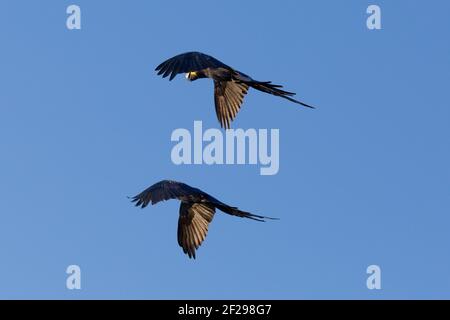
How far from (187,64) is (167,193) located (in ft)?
8.17

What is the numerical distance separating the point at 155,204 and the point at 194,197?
1180mm

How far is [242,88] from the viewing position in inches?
913

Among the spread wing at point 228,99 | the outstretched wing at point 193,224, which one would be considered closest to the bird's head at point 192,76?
the spread wing at point 228,99

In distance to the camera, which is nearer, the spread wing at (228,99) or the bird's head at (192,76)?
the bird's head at (192,76)

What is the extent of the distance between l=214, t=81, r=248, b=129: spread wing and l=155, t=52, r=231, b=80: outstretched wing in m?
2.12

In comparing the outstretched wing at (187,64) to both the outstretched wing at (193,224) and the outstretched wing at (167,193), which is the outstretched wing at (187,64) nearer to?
the outstretched wing at (167,193)

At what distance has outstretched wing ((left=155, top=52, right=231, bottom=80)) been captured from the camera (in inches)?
777

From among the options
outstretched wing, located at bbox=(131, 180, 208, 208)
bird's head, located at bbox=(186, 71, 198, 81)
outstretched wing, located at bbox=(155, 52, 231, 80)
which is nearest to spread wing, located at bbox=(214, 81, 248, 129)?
bird's head, located at bbox=(186, 71, 198, 81)

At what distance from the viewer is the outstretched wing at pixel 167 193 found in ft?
65.0

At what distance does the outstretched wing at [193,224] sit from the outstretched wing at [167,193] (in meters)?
1.13

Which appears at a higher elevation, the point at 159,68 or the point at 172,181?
the point at 159,68

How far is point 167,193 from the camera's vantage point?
2017 cm
